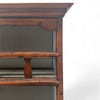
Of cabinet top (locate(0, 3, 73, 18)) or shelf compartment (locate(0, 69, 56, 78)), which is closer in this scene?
cabinet top (locate(0, 3, 73, 18))

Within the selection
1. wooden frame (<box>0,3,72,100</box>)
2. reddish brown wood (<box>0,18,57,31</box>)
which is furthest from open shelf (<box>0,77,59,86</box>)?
reddish brown wood (<box>0,18,57,31</box>)

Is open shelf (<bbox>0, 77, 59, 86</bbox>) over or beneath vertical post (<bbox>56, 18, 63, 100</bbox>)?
beneath

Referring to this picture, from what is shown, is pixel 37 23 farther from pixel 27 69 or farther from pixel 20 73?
pixel 20 73

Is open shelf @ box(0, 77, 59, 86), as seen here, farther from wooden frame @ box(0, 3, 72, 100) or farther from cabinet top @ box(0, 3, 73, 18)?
cabinet top @ box(0, 3, 73, 18)

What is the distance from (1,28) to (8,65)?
0.26 meters

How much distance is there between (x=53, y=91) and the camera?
1.31 m

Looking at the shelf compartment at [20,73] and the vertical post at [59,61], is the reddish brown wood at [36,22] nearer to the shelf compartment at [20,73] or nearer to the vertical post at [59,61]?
the vertical post at [59,61]

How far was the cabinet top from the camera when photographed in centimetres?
96

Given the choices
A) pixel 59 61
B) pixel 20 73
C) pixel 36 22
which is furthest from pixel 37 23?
pixel 20 73

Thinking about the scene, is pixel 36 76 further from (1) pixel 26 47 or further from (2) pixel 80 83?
(2) pixel 80 83

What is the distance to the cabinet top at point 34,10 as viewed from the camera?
956 millimetres

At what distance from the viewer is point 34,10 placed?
99 centimetres

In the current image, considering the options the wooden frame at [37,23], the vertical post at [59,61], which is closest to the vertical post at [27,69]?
the wooden frame at [37,23]

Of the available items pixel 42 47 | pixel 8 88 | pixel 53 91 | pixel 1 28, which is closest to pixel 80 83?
pixel 53 91
